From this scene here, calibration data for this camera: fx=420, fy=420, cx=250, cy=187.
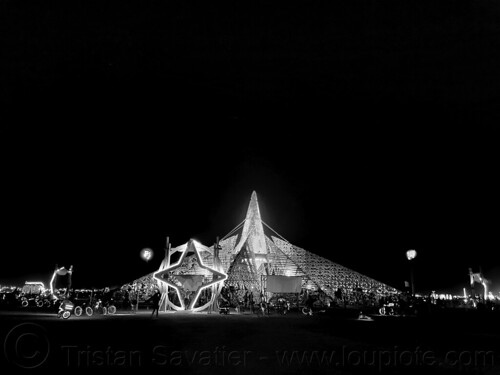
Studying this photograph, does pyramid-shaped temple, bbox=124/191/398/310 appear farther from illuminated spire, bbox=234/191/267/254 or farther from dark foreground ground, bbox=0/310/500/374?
dark foreground ground, bbox=0/310/500/374

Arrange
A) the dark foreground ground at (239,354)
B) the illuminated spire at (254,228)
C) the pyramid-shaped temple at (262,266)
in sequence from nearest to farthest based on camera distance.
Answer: the dark foreground ground at (239,354)
the pyramid-shaped temple at (262,266)
the illuminated spire at (254,228)

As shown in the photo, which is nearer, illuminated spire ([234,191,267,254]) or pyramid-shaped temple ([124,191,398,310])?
pyramid-shaped temple ([124,191,398,310])

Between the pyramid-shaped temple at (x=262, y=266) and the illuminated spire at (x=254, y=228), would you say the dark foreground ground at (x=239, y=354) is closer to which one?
the pyramid-shaped temple at (x=262, y=266)

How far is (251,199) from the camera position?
53.4 m

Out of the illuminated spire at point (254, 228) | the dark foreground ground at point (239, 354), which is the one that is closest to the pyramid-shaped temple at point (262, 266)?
the illuminated spire at point (254, 228)

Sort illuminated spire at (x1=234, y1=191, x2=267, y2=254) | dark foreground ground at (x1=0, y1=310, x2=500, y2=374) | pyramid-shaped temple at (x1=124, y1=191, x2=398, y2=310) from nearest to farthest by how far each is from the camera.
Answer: dark foreground ground at (x1=0, y1=310, x2=500, y2=374) → pyramid-shaped temple at (x1=124, y1=191, x2=398, y2=310) → illuminated spire at (x1=234, y1=191, x2=267, y2=254)

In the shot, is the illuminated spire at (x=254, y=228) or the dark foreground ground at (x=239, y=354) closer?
the dark foreground ground at (x=239, y=354)

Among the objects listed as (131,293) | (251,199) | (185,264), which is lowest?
(131,293)

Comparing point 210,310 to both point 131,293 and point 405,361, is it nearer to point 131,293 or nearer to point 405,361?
→ point 131,293

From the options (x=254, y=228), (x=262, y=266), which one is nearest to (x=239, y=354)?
(x=262, y=266)

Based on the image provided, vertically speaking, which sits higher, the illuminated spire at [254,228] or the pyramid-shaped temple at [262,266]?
the illuminated spire at [254,228]

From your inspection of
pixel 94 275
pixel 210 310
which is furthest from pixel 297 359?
pixel 94 275

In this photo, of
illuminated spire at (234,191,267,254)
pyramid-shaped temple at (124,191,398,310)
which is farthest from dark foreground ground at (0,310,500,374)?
illuminated spire at (234,191,267,254)

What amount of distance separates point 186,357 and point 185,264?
30.7m
